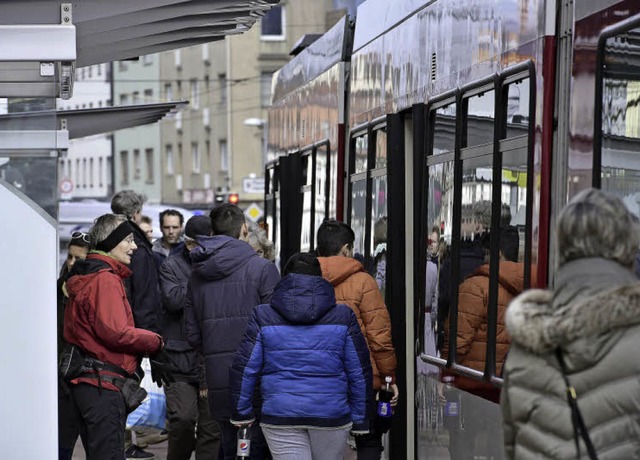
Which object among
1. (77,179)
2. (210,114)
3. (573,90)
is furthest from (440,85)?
(77,179)

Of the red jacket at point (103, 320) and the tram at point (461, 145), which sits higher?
the tram at point (461, 145)

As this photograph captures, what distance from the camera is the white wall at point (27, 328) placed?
24.9ft

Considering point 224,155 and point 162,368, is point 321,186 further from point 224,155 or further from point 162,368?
point 224,155

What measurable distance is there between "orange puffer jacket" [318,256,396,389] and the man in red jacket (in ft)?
3.21

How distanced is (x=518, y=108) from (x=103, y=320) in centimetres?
272

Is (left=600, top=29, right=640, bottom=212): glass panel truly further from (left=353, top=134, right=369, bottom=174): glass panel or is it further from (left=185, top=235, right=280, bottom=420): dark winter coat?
(left=353, top=134, right=369, bottom=174): glass panel

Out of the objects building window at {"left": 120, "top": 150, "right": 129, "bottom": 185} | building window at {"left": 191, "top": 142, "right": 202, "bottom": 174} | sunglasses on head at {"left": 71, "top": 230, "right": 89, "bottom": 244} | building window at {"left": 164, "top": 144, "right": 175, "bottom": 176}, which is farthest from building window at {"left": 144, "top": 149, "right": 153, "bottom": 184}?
sunglasses on head at {"left": 71, "top": 230, "right": 89, "bottom": 244}

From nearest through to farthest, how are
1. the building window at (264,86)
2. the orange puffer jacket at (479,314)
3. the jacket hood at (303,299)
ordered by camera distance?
the orange puffer jacket at (479,314) → the jacket hood at (303,299) → the building window at (264,86)

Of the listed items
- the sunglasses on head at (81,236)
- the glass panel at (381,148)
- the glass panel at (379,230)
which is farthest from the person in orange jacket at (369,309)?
the sunglasses on head at (81,236)

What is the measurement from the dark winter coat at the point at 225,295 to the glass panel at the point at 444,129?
115 centimetres

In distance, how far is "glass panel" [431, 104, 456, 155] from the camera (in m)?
8.12

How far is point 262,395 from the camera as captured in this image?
25.1 feet

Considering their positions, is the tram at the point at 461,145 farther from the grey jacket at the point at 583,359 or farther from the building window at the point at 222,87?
the building window at the point at 222,87

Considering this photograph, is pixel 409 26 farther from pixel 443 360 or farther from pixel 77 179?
pixel 77 179
